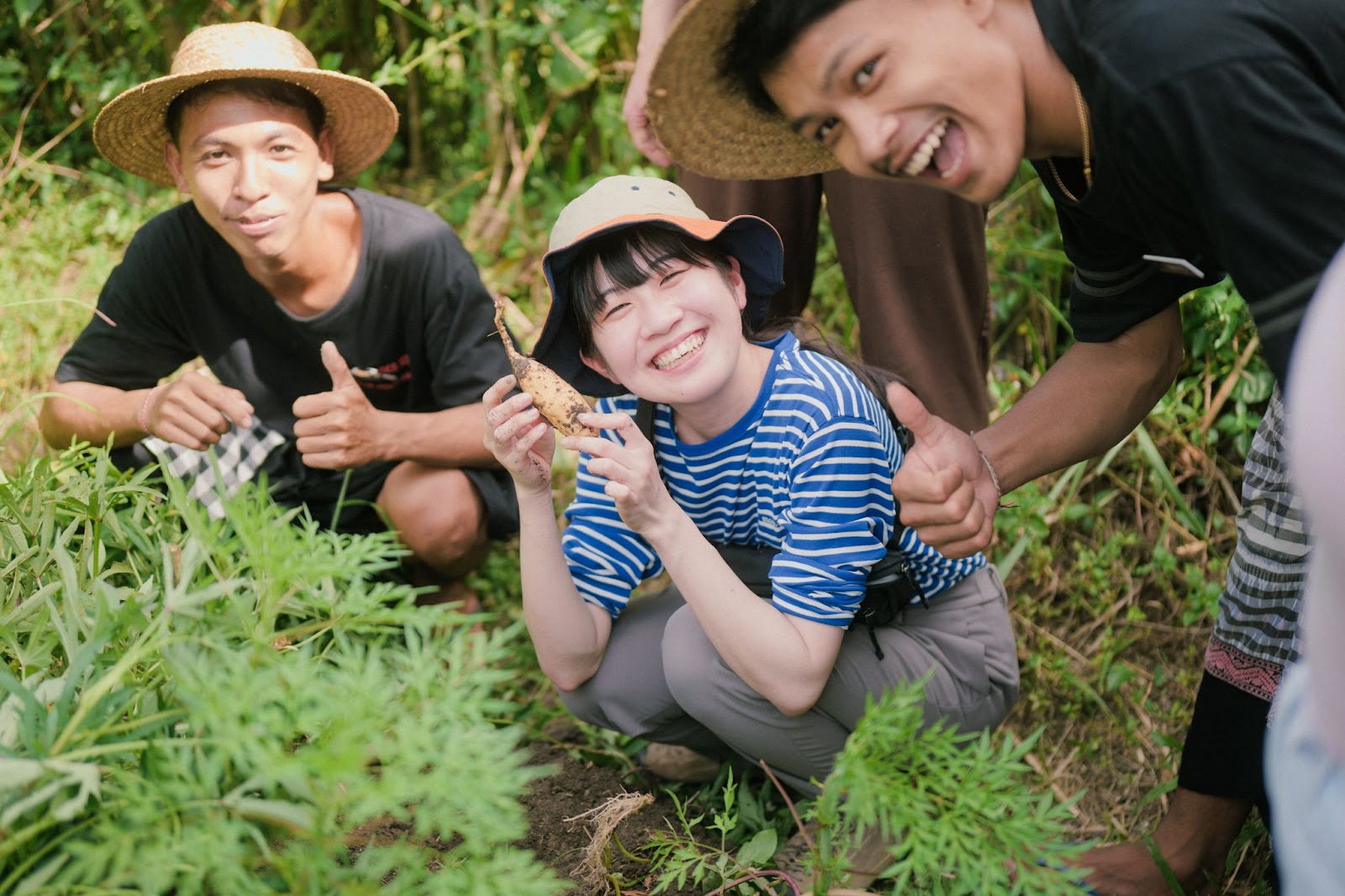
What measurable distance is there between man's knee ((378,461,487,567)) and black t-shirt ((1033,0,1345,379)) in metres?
1.65

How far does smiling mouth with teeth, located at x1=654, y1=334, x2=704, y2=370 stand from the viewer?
175 cm

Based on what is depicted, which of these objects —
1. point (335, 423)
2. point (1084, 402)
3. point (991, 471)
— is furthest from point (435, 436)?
point (1084, 402)

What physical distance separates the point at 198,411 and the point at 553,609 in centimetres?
88

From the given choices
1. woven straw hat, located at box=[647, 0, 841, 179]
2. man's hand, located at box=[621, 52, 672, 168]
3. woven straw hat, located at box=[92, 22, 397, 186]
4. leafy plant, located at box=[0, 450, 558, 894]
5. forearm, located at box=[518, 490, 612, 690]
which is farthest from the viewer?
woven straw hat, located at box=[92, 22, 397, 186]

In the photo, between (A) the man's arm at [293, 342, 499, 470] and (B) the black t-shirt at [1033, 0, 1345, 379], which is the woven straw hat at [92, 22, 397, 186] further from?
(B) the black t-shirt at [1033, 0, 1345, 379]

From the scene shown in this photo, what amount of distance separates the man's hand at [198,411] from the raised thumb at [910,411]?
51.6 inches

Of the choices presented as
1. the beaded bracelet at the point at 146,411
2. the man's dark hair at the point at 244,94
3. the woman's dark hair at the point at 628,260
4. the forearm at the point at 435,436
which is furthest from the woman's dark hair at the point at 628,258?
the beaded bracelet at the point at 146,411

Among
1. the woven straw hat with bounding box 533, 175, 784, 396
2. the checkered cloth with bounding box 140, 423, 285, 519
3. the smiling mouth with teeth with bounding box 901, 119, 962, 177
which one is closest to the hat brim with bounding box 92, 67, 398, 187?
the checkered cloth with bounding box 140, 423, 285, 519

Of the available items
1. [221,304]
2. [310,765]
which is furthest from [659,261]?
[221,304]

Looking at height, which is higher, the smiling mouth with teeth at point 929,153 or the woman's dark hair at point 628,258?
the smiling mouth with teeth at point 929,153

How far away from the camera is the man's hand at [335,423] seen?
225cm

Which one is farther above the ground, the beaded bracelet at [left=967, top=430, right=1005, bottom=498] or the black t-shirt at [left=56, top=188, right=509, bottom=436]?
the black t-shirt at [left=56, top=188, right=509, bottom=436]

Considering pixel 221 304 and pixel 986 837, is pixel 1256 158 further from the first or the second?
pixel 221 304

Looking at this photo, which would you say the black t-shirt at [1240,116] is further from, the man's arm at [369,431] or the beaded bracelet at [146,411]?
the beaded bracelet at [146,411]
